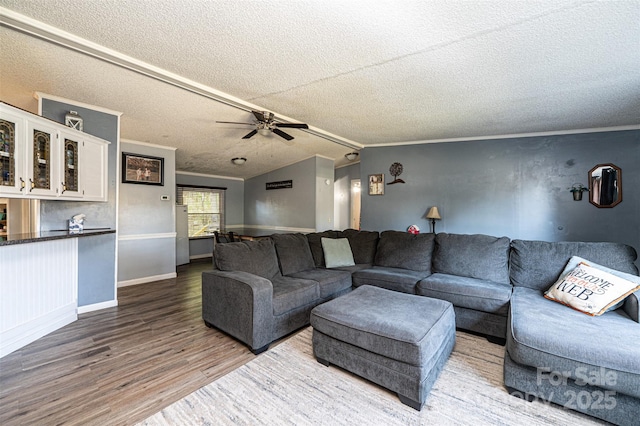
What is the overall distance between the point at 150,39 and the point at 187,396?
270 cm

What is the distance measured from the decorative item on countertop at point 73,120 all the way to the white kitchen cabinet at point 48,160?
0.17 meters

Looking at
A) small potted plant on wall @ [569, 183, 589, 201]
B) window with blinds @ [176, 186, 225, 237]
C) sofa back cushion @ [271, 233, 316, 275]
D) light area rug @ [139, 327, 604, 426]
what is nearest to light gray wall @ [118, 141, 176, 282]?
window with blinds @ [176, 186, 225, 237]

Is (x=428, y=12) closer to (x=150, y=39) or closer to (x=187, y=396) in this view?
(x=150, y=39)

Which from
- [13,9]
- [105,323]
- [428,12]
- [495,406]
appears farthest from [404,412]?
[13,9]

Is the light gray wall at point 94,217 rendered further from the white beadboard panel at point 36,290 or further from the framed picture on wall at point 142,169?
the framed picture on wall at point 142,169

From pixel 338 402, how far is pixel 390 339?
0.54 m

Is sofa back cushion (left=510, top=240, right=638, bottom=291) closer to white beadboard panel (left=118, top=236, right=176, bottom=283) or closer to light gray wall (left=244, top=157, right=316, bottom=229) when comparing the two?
light gray wall (left=244, top=157, right=316, bottom=229)

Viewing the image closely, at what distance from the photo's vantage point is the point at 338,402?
1.79 metres

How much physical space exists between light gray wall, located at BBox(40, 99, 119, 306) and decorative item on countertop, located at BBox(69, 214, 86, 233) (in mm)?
139

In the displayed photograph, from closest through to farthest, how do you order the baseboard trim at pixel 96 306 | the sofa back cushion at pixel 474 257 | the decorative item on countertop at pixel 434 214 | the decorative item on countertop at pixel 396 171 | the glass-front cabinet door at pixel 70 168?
the glass-front cabinet door at pixel 70 168 → the sofa back cushion at pixel 474 257 → the baseboard trim at pixel 96 306 → the decorative item on countertop at pixel 434 214 → the decorative item on countertop at pixel 396 171

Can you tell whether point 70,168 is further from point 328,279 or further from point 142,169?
point 328,279

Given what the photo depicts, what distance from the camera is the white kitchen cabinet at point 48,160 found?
2.32m

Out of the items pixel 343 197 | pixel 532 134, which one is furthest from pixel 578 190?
pixel 343 197

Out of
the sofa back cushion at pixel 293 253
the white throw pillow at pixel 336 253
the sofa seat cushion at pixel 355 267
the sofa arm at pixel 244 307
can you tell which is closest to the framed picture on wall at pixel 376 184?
the white throw pillow at pixel 336 253
